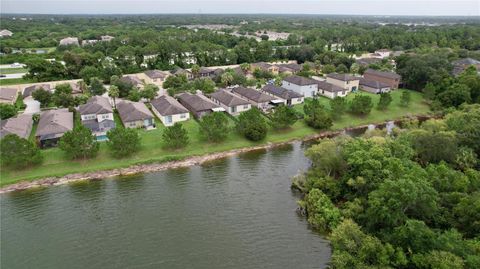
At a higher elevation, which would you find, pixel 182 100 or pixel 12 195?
pixel 182 100

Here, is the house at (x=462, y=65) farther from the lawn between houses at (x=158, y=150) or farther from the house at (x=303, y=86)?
the house at (x=303, y=86)

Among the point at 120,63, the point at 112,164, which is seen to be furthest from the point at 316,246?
the point at 120,63

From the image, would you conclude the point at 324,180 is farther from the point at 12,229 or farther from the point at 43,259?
the point at 12,229

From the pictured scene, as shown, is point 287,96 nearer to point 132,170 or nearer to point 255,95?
point 255,95

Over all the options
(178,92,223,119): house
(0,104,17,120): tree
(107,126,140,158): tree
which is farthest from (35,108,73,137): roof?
(178,92,223,119): house

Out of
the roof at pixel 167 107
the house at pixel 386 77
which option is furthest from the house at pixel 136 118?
the house at pixel 386 77

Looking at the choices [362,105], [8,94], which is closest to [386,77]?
[362,105]

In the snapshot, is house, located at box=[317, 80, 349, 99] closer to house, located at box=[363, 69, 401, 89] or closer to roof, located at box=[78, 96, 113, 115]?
house, located at box=[363, 69, 401, 89]
